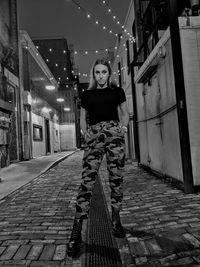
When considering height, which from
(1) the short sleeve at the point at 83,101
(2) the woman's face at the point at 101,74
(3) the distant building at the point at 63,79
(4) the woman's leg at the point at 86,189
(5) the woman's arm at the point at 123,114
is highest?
(3) the distant building at the point at 63,79

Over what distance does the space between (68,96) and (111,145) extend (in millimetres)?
35920

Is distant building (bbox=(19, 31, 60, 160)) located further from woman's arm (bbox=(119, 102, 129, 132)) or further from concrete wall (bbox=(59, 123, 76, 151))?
woman's arm (bbox=(119, 102, 129, 132))

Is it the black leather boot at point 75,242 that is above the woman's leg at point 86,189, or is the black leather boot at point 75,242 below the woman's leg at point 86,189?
below

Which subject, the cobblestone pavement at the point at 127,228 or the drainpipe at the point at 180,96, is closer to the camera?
the cobblestone pavement at the point at 127,228

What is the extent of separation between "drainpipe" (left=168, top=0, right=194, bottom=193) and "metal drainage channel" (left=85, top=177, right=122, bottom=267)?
6.22ft

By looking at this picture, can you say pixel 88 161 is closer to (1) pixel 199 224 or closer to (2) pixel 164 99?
(1) pixel 199 224

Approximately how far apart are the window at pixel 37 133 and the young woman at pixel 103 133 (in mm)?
17186

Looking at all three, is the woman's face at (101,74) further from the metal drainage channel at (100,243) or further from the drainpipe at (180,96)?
the drainpipe at (180,96)

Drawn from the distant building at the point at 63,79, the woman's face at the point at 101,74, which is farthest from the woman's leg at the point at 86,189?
the distant building at the point at 63,79

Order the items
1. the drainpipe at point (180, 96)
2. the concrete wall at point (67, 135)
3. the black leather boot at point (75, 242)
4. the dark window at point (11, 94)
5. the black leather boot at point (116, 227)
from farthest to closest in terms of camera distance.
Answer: the concrete wall at point (67, 135) → the dark window at point (11, 94) → the drainpipe at point (180, 96) → the black leather boot at point (116, 227) → the black leather boot at point (75, 242)

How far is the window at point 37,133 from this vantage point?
2020 cm

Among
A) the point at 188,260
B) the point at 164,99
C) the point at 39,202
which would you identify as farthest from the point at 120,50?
the point at 188,260

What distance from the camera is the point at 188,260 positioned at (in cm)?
256

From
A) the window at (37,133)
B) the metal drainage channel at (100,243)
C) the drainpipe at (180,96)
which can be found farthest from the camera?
the window at (37,133)
